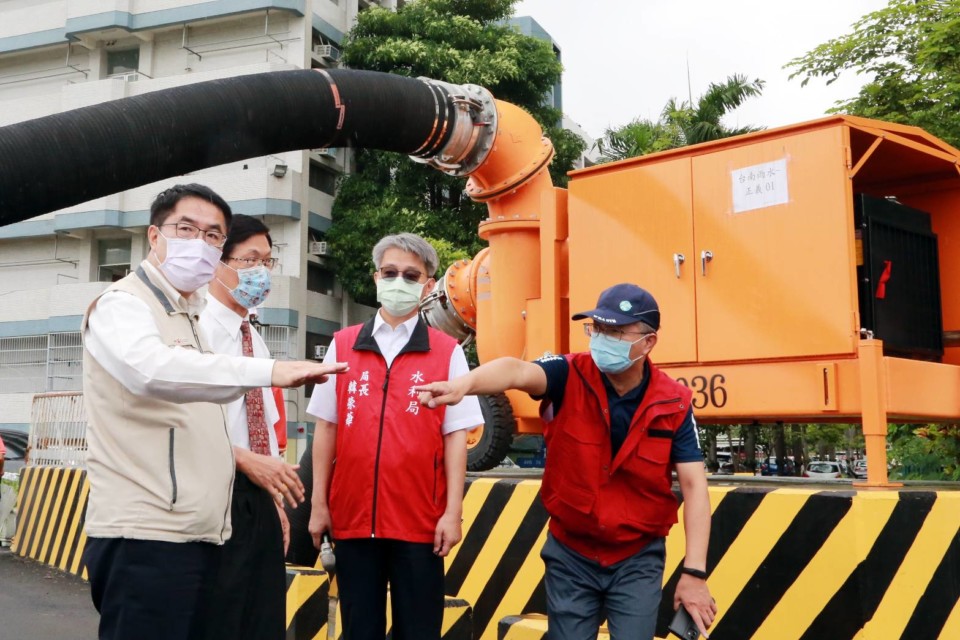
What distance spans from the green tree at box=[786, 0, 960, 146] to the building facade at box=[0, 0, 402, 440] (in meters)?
15.4

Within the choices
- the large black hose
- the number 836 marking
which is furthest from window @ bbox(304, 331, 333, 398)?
the number 836 marking

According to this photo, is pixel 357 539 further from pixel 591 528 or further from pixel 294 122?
pixel 294 122

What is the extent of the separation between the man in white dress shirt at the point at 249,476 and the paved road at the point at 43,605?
12.5ft

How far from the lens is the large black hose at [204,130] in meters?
4.28

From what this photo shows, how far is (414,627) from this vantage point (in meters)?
3.81

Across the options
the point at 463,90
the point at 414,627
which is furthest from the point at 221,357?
the point at 463,90

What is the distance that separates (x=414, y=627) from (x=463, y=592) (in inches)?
88.7

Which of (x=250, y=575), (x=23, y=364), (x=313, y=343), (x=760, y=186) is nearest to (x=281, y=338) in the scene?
(x=313, y=343)

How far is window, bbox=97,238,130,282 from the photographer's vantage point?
30.5 meters

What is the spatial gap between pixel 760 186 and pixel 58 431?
8243mm

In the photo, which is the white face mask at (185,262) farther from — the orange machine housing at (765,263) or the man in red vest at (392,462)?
the orange machine housing at (765,263)

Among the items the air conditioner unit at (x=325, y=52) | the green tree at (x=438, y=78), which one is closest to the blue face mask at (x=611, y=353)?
the green tree at (x=438, y=78)

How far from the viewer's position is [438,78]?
85.4 feet

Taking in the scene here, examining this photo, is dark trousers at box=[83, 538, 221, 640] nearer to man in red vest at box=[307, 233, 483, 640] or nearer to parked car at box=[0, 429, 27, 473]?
man in red vest at box=[307, 233, 483, 640]
